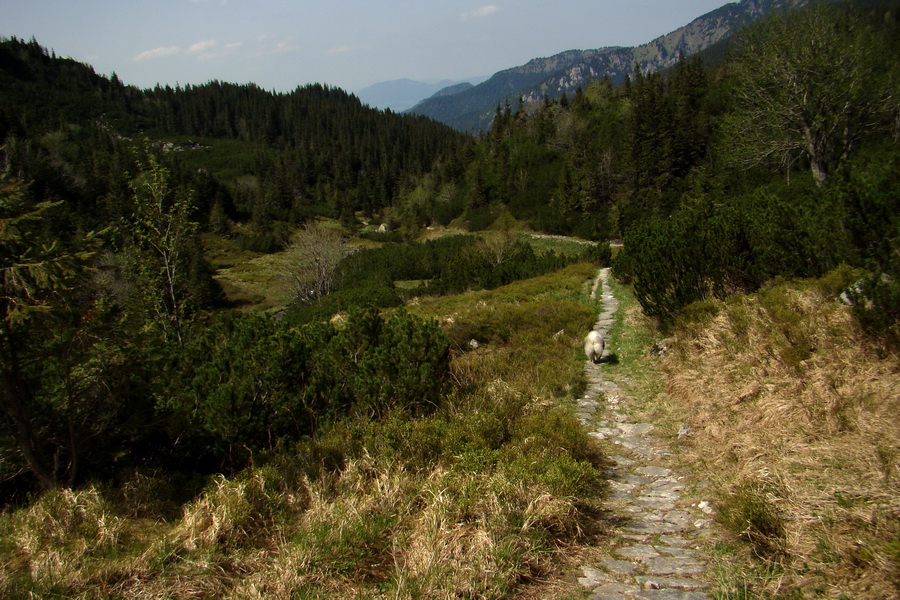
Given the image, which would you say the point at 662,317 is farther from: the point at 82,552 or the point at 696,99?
the point at 696,99

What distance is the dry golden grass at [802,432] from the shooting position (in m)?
2.52

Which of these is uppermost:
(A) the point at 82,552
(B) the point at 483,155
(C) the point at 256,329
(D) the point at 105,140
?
(D) the point at 105,140

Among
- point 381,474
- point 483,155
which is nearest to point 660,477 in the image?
point 381,474

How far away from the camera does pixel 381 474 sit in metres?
4.14

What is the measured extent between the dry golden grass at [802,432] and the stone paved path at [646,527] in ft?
1.08

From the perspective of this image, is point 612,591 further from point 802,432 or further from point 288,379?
point 288,379

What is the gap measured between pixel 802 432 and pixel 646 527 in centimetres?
154

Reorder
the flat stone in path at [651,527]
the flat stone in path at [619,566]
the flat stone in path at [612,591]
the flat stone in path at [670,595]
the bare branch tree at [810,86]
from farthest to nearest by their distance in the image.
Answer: the bare branch tree at [810,86], the flat stone in path at [651,527], the flat stone in path at [619,566], the flat stone in path at [612,591], the flat stone in path at [670,595]

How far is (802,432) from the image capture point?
3.89m

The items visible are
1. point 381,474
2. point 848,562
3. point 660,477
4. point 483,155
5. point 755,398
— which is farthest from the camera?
point 483,155

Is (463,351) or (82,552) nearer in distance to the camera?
(82,552)

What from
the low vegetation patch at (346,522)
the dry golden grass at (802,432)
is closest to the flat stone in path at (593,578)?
the low vegetation patch at (346,522)

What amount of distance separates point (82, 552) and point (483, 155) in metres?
82.8

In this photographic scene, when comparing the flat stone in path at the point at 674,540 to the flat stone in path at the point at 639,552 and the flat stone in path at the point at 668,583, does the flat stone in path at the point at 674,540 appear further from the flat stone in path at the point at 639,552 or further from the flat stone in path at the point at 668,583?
the flat stone in path at the point at 668,583
